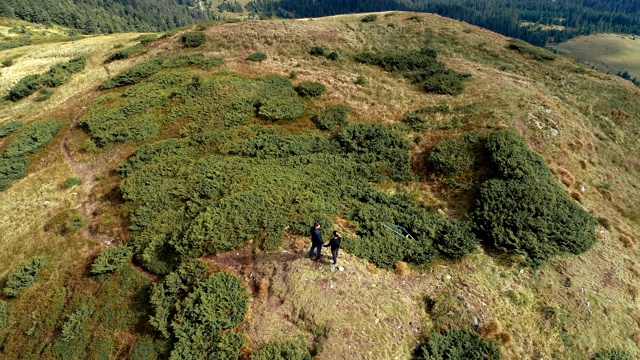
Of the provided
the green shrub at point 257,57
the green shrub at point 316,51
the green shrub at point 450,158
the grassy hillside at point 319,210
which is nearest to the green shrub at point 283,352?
the grassy hillside at point 319,210

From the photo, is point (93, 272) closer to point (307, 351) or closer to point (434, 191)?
point (307, 351)

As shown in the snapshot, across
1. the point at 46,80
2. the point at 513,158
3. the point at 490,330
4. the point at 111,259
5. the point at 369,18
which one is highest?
the point at 369,18

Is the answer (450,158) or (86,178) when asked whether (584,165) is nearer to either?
(450,158)

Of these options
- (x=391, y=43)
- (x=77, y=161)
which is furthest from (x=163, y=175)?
(x=391, y=43)

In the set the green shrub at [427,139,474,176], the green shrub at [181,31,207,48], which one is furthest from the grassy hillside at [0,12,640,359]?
the green shrub at [181,31,207,48]

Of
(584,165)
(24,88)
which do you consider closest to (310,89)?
(584,165)

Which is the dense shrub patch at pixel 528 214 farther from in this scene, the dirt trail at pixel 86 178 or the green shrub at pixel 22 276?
the green shrub at pixel 22 276
